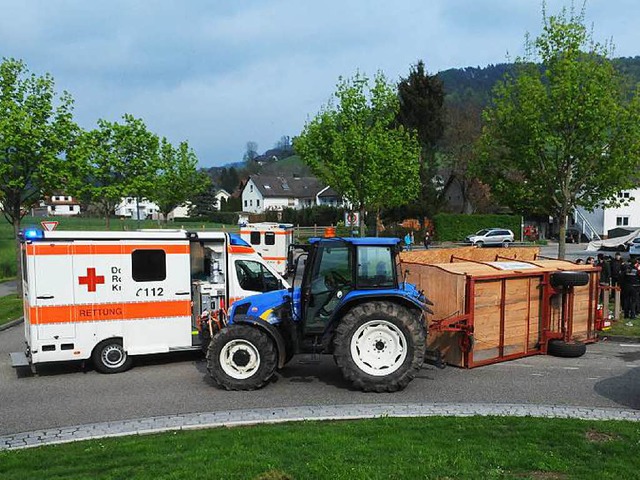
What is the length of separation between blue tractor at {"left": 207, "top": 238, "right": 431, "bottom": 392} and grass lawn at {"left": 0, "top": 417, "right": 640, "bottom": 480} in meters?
1.81

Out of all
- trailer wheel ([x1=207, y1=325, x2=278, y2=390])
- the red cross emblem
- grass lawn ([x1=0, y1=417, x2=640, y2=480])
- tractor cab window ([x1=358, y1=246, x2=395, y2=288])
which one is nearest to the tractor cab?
tractor cab window ([x1=358, y1=246, x2=395, y2=288])

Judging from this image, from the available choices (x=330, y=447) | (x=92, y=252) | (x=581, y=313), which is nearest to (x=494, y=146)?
(x=581, y=313)

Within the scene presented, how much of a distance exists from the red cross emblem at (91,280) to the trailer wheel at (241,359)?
275 centimetres

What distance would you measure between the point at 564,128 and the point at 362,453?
49.9ft

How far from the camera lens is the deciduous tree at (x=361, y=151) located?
91.4 feet

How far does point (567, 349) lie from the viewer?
37.1 ft

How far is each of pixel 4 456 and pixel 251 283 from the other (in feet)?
22.0

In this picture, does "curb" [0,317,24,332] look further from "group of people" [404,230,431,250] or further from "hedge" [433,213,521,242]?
"hedge" [433,213,521,242]

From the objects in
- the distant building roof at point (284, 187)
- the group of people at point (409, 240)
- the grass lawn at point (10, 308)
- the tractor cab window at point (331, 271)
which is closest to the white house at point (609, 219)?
the group of people at point (409, 240)

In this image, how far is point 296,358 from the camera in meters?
11.4

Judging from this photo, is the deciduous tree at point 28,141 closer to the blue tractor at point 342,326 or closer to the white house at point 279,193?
the blue tractor at point 342,326

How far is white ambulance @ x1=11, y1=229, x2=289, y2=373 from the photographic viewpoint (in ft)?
33.1

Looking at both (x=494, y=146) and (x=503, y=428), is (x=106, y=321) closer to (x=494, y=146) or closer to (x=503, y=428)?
(x=503, y=428)

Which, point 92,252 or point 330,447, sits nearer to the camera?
point 330,447
